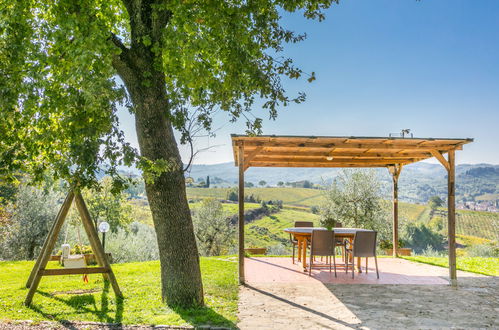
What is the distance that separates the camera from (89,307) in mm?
5172

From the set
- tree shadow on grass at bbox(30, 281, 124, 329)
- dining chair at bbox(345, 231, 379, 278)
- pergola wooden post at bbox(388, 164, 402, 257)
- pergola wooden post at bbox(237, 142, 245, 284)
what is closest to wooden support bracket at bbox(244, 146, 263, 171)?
pergola wooden post at bbox(237, 142, 245, 284)

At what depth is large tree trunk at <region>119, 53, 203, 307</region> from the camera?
4930mm

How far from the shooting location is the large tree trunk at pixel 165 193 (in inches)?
194

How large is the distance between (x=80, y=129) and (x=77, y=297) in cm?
287

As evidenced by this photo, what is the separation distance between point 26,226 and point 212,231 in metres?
8.65

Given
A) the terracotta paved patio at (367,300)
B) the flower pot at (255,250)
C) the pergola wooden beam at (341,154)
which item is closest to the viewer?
the terracotta paved patio at (367,300)

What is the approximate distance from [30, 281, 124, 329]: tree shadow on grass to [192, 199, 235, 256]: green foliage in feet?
44.1

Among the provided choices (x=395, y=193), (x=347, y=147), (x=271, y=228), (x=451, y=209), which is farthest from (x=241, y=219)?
(x=271, y=228)

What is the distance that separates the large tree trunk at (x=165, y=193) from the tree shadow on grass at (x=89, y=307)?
725 millimetres

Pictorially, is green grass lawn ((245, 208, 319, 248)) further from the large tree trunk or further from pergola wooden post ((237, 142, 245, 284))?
the large tree trunk

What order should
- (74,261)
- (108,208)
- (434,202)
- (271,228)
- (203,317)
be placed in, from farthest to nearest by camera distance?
1. (434,202)
2. (271,228)
3. (108,208)
4. (74,261)
5. (203,317)

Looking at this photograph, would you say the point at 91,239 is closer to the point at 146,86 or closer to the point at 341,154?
the point at 146,86

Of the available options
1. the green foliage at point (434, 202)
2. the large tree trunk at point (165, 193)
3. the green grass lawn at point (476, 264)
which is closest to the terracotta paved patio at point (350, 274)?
the green grass lawn at point (476, 264)

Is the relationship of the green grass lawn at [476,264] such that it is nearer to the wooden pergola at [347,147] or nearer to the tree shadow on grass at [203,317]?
the wooden pergola at [347,147]
